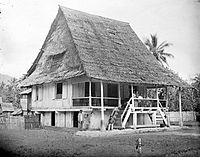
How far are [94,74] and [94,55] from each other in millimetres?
891

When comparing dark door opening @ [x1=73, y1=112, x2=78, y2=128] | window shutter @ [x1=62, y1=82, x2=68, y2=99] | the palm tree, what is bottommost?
dark door opening @ [x1=73, y1=112, x2=78, y2=128]

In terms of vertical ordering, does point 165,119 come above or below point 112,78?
below

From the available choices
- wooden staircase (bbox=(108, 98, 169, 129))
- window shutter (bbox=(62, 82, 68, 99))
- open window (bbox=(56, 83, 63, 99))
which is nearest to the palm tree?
wooden staircase (bbox=(108, 98, 169, 129))

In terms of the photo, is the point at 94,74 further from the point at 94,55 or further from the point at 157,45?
the point at 157,45

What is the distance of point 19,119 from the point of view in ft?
29.4

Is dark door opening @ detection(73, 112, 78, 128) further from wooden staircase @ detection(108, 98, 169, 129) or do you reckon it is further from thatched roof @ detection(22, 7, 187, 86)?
thatched roof @ detection(22, 7, 187, 86)

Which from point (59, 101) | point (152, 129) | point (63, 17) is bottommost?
point (152, 129)

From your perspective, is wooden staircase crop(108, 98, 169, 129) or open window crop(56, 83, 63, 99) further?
open window crop(56, 83, 63, 99)

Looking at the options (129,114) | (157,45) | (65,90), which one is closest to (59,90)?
(65,90)

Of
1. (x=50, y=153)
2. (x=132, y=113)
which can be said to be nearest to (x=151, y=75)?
(x=132, y=113)

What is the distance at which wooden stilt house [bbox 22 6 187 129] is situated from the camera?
8.71 meters

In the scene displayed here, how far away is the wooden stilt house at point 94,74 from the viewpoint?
8.71 meters

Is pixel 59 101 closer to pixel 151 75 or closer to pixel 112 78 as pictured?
pixel 112 78

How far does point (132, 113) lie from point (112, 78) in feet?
5.20
